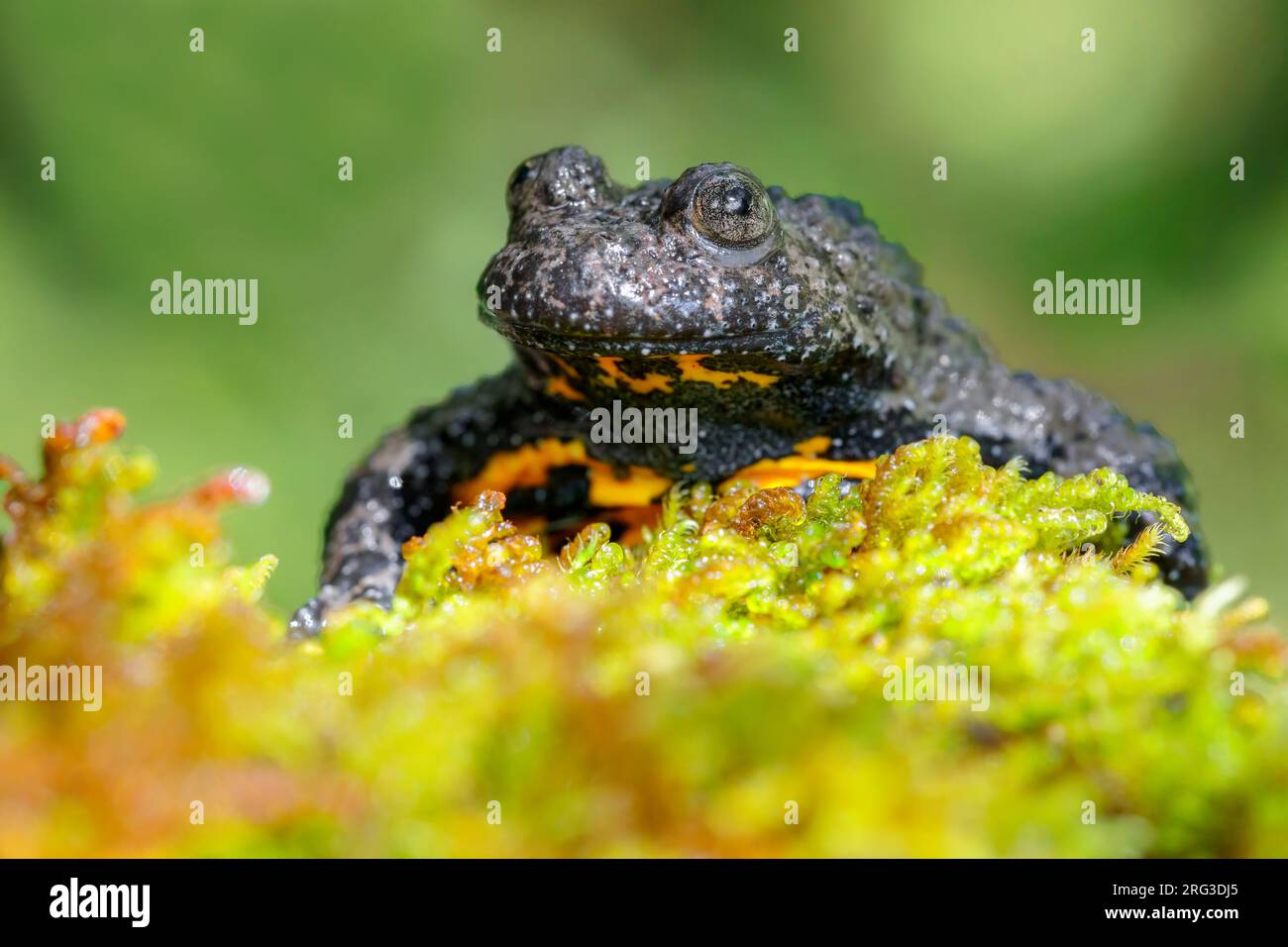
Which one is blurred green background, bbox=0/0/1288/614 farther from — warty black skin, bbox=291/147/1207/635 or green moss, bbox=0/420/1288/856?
green moss, bbox=0/420/1288/856

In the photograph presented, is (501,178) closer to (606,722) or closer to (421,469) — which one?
(421,469)

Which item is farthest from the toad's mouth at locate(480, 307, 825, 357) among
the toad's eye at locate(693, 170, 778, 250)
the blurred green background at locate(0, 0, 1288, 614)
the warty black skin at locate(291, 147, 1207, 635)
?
the blurred green background at locate(0, 0, 1288, 614)

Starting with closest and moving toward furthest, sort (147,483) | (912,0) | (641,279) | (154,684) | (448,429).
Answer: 1. (154,684)
2. (147,483)
3. (641,279)
4. (448,429)
5. (912,0)

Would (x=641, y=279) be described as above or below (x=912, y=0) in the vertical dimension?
below

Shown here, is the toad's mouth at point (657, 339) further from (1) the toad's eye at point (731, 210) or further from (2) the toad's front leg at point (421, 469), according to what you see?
(2) the toad's front leg at point (421, 469)

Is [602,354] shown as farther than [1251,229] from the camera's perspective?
No
